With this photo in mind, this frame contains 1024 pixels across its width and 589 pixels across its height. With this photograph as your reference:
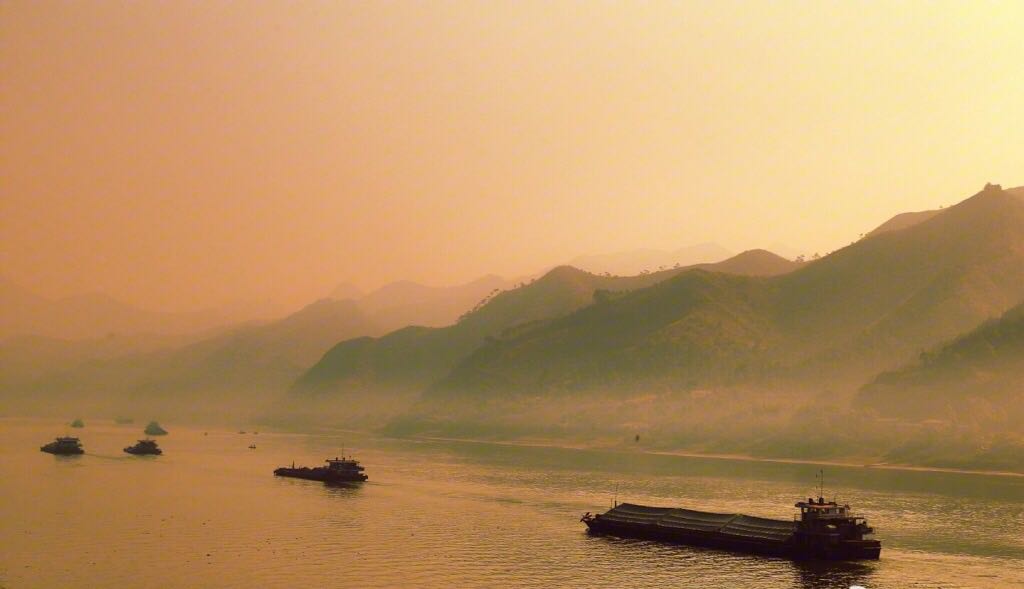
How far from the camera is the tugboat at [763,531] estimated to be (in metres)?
125

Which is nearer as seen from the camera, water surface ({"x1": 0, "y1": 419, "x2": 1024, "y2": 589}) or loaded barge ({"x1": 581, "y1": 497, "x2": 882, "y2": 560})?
water surface ({"x1": 0, "y1": 419, "x2": 1024, "y2": 589})

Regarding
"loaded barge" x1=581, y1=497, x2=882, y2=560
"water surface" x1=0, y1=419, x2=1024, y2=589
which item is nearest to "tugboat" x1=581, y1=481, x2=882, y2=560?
"loaded barge" x1=581, y1=497, x2=882, y2=560

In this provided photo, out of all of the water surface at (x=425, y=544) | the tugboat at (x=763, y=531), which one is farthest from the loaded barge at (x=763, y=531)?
the water surface at (x=425, y=544)

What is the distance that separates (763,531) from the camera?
131375 millimetres

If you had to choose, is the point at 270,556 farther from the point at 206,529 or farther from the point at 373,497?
the point at 373,497

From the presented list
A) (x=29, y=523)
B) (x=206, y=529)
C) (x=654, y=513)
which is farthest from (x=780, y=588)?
(x=29, y=523)

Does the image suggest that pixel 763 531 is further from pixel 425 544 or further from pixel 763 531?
pixel 425 544

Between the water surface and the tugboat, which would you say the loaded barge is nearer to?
the tugboat

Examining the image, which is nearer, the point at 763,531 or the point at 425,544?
the point at 425,544

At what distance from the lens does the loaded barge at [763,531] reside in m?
125

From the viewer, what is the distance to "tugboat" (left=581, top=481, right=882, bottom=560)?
125125 mm

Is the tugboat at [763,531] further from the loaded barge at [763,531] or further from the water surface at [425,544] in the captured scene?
the water surface at [425,544]

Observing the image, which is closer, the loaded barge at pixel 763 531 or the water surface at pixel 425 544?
the water surface at pixel 425 544

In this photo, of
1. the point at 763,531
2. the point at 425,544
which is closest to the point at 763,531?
the point at 763,531
